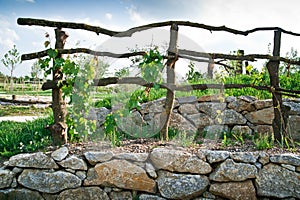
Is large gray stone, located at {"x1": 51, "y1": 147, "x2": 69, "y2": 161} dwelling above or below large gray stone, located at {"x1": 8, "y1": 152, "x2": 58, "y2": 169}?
above

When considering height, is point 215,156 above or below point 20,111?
above

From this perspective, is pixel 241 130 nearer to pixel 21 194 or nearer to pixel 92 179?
pixel 92 179

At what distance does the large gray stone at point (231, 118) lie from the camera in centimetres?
454

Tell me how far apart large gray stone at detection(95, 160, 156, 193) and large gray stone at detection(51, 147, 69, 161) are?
33 centimetres

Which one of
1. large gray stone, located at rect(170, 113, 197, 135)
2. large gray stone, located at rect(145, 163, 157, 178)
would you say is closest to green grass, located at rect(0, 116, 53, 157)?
large gray stone, located at rect(145, 163, 157, 178)

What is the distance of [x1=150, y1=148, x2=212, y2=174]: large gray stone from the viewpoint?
10.1 feet

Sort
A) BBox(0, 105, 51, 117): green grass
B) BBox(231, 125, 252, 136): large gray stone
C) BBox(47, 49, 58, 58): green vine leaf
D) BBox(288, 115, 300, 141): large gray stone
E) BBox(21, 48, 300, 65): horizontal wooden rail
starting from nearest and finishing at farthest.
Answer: BBox(47, 49, 58, 58): green vine leaf, BBox(21, 48, 300, 65): horizontal wooden rail, BBox(288, 115, 300, 141): large gray stone, BBox(231, 125, 252, 136): large gray stone, BBox(0, 105, 51, 117): green grass

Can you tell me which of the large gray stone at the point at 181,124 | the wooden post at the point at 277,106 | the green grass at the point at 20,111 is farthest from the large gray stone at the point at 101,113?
the green grass at the point at 20,111

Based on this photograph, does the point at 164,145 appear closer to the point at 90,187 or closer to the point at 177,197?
the point at 177,197

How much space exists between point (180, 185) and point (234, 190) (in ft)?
1.63

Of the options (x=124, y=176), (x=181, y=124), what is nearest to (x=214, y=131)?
(x=181, y=124)

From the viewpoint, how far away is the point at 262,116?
447cm

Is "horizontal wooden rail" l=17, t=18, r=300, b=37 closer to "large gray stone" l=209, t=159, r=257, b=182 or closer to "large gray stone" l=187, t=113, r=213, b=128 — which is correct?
"large gray stone" l=187, t=113, r=213, b=128

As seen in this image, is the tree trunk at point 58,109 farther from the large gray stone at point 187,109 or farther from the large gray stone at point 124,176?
the large gray stone at point 187,109
